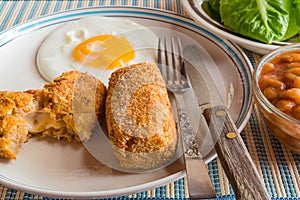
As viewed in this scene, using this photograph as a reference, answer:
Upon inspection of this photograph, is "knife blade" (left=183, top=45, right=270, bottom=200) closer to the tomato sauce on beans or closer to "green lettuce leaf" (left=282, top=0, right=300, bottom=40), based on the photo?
the tomato sauce on beans

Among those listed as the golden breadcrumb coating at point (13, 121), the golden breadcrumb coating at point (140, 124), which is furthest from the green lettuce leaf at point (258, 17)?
the golden breadcrumb coating at point (13, 121)

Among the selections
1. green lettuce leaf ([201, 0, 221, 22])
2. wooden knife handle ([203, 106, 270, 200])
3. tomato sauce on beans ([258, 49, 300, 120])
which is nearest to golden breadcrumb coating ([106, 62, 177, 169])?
wooden knife handle ([203, 106, 270, 200])

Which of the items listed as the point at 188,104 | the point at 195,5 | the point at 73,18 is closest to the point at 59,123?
the point at 188,104

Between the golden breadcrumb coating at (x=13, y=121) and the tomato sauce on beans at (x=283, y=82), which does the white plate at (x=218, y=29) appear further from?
the golden breadcrumb coating at (x=13, y=121)

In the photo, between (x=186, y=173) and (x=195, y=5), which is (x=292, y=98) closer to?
(x=186, y=173)

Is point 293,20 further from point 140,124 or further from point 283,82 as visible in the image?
point 140,124

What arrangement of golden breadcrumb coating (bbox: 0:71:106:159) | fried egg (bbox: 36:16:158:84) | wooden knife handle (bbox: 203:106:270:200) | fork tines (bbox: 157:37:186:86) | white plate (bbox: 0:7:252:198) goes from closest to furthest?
wooden knife handle (bbox: 203:106:270:200) → white plate (bbox: 0:7:252:198) → golden breadcrumb coating (bbox: 0:71:106:159) → fork tines (bbox: 157:37:186:86) → fried egg (bbox: 36:16:158:84)
